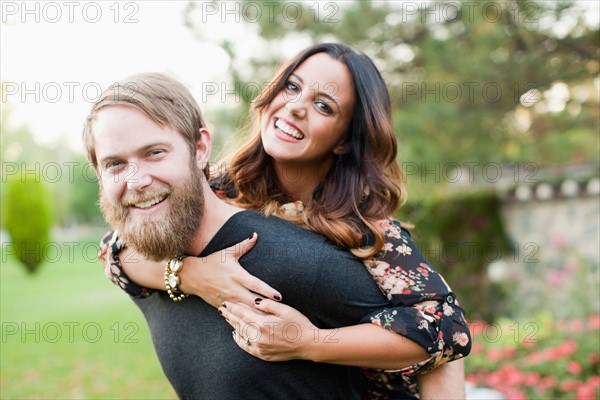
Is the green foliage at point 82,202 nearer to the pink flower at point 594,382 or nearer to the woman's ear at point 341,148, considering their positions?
the pink flower at point 594,382

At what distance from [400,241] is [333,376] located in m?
0.56

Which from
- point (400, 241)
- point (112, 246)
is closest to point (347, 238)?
point (400, 241)

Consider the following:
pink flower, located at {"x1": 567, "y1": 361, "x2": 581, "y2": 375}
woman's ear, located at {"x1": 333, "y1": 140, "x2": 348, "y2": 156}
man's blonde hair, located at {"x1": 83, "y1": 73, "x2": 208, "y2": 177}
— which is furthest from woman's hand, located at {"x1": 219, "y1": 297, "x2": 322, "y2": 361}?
pink flower, located at {"x1": 567, "y1": 361, "x2": 581, "y2": 375}

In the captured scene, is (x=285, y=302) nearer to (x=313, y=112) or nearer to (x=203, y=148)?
(x=203, y=148)

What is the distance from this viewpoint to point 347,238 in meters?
2.29

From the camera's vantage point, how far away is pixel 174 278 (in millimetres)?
2260

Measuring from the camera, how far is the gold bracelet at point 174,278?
226 centimetres

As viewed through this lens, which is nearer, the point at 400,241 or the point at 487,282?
the point at 400,241

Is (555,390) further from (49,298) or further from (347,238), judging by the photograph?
(49,298)

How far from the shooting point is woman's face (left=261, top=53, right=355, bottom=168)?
2791 mm

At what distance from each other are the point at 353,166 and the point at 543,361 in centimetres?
323

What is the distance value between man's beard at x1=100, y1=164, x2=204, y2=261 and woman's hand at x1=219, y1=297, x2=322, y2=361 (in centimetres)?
31

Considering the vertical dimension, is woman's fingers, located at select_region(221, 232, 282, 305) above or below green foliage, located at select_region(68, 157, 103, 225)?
above

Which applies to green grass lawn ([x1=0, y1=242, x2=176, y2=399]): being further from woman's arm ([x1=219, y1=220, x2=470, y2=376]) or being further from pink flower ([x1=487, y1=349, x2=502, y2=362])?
pink flower ([x1=487, y1=349, x2=502, y2=362])
